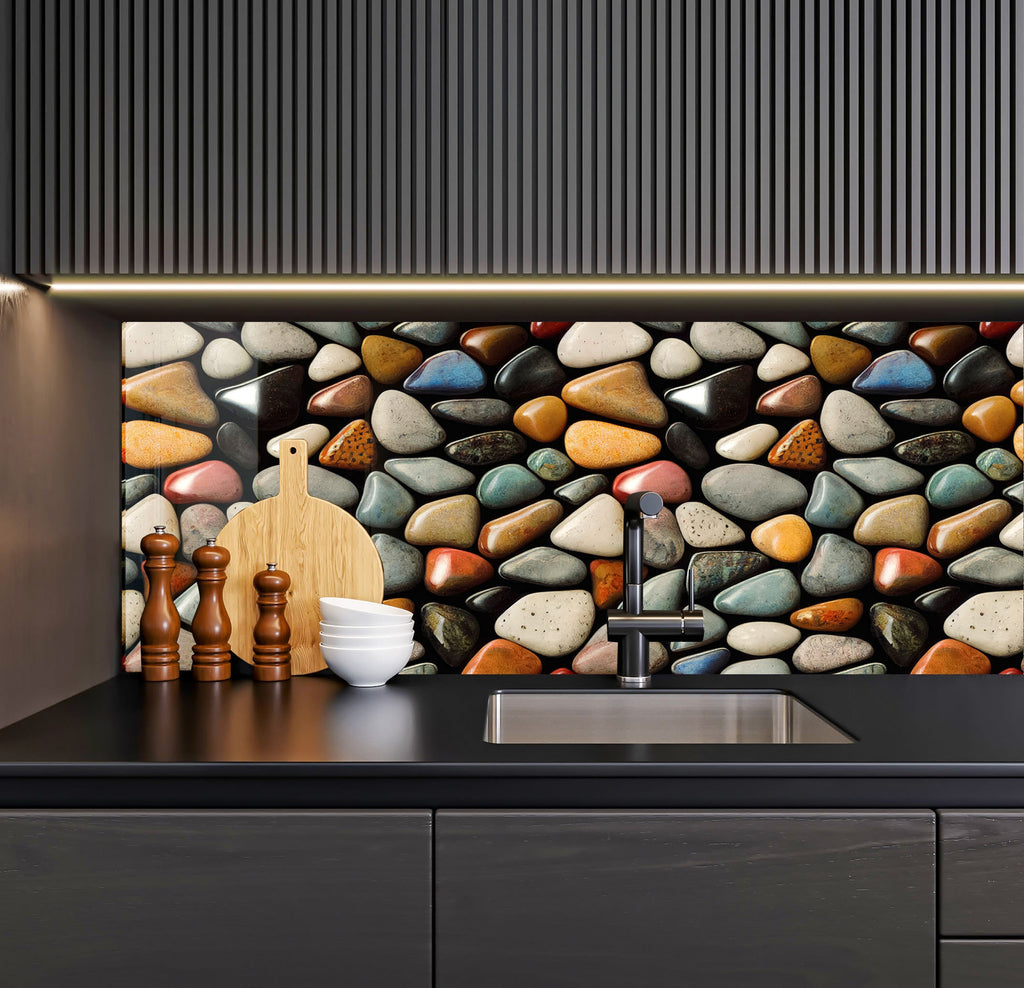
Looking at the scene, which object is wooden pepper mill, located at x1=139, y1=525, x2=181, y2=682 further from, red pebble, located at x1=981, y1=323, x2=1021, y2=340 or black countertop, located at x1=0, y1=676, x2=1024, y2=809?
red pebble, located at x1=981, y1=323, x2=1021, y2=340

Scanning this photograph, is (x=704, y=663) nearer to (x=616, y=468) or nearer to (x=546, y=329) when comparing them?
(x=616, y=468)

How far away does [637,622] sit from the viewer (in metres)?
1.62

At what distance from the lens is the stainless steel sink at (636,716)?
1.62 m

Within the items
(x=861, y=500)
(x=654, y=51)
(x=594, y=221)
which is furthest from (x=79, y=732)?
(x=861, y=500)

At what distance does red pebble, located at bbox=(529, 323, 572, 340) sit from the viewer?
1782 millimetres

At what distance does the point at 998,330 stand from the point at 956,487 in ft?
1.15

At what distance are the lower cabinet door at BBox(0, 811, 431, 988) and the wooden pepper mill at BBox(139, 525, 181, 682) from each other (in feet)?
1.89

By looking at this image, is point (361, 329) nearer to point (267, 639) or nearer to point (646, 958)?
point (267, 639)

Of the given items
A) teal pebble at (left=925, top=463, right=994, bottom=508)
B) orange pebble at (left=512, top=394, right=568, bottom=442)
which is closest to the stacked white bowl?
orange pebble at (left=512, top=394, right=568, bottom=442)

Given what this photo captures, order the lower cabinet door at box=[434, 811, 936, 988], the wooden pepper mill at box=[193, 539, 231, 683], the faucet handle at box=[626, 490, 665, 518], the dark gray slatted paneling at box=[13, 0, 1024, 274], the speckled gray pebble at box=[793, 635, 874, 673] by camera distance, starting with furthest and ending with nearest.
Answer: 1. the speckled gray pebble at box=[793, 635, 874, 673]
2. the wooden pepper mill at box=[193, 539, 231, 683]
3. the faucet handle at box=[626, 490, 665, 518]
4. the dark gray slatted paneling at box=[13, 0, 1024, 274]
5. the lower cabinet door at box=[434, 811, 936, 988]

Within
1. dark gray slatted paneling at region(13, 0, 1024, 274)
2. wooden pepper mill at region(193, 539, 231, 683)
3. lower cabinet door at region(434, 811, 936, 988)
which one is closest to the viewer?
lower cabinet door at region(434, 811, 936, 988)

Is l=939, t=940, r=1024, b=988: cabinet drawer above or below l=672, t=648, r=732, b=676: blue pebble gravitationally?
below

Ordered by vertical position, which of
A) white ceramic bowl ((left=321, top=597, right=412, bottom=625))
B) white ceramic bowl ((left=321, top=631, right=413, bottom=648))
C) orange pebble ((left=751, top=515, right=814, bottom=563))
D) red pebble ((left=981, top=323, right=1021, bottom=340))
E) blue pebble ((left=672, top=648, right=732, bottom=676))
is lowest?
blue pebble ((left=672, top=648, right=732, bottom=676))

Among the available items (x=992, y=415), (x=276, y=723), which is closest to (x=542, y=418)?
(x=276, y=723)
